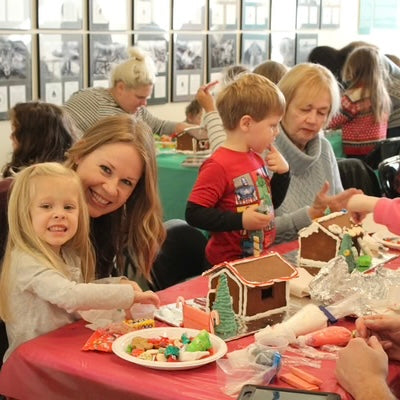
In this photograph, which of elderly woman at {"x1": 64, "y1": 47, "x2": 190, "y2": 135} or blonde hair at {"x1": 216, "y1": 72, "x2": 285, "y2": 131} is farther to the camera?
elderly woman at {"x1": 64, "y1": 47, "x2": 190, "y2": 135}

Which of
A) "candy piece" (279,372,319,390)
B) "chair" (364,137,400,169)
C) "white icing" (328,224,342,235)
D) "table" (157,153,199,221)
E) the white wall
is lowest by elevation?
"table" (157,153,199,221)

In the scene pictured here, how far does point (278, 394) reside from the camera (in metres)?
1.59

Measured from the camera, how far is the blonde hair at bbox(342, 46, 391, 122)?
5.93m

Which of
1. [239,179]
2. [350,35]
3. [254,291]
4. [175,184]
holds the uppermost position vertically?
[350,35]

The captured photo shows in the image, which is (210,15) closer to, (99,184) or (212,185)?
(212,185)

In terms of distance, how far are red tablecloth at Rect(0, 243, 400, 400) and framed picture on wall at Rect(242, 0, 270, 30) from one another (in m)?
6.22

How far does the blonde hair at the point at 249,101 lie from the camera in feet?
9.36

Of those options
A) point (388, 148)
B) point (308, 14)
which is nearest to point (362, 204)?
point (388, 148)

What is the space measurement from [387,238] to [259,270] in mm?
904

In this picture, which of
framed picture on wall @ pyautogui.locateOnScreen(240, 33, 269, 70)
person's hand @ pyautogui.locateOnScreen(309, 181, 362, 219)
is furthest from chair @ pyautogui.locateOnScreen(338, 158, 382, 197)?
framed picture on wall @ pyautogui.locateOnScreen(240, 33, 269, 70)

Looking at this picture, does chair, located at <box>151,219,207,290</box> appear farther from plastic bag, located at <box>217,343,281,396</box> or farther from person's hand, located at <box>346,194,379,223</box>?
plastic bag, located at <box>217,343,281,396</box>

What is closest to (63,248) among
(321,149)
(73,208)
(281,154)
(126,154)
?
(73,208)

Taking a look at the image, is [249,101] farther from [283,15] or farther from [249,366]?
[283,15]

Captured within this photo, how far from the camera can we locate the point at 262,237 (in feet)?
9.32
